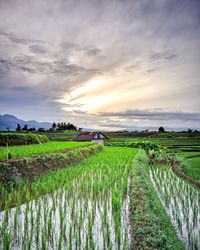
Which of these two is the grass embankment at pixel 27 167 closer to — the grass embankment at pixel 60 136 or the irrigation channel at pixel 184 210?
the irrigation channel at pixel 184 210

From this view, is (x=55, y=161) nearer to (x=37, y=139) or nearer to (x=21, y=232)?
(x=21, y=232)

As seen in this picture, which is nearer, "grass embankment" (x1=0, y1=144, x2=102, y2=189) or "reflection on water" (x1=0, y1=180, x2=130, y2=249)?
"reflection on water" (x1=0, y1=180, x2=130, y2=249)

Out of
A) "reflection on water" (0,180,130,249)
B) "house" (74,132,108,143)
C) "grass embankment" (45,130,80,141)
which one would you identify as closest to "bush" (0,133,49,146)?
"reflection on water" (0,180,130,249)

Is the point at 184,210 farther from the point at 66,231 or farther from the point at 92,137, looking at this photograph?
the point at 92,137

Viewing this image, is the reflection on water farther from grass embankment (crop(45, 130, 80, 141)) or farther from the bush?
grass embankment (crop(45, 130, 80, 141))

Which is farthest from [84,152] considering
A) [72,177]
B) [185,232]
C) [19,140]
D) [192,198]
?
[185,232]

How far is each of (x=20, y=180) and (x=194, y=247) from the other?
5.01 m

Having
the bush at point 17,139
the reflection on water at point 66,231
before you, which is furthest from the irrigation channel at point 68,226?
the bush at point 17,139

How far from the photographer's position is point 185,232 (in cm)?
395

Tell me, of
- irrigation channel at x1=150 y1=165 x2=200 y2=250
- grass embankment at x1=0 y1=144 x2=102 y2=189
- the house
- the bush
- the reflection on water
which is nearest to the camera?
the reflection on water

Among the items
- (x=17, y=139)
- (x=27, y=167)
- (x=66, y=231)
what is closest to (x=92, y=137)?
(x=17, y=139)

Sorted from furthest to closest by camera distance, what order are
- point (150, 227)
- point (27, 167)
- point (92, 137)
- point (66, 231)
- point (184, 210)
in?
point (92, 137) → point (27, 167) → point (184, 210) → point (66, 231) → point (150, 227)

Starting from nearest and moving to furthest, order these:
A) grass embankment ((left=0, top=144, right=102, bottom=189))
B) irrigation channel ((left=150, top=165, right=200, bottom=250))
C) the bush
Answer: irrigation channel ((left=150, top=165, right=200, bottom=250)) < grass embankment ((left=0, top=144, right=102, bottom=189)) < the bush

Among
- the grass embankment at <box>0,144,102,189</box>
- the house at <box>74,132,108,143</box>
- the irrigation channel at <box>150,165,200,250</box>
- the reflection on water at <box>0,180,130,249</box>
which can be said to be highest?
the house at <box>74,132,108,143</box>
